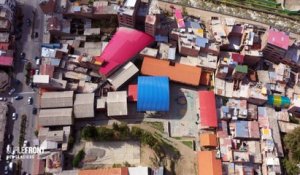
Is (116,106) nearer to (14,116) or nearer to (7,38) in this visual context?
(14,116)

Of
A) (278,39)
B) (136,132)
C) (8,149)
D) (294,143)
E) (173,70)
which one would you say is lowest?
(8,149)

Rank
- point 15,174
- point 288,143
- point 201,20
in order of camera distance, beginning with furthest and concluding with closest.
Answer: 1. point 201,20
2. point 288,143
3. point 15,174

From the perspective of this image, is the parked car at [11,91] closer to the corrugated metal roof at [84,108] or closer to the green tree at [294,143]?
the corrugated metal roof at [84,108]

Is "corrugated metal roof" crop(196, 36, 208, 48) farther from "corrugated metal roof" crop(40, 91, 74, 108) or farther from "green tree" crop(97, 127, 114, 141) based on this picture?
"corrugated metal roof" crop(40, 91, 74, 108)

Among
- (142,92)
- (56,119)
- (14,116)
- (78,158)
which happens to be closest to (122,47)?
(142,92)

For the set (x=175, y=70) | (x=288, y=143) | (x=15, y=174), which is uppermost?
(x=175, y=70)

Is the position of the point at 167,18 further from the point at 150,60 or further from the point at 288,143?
the point at 288,143

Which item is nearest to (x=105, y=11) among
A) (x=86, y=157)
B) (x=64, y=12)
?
(x=64, y=12)
